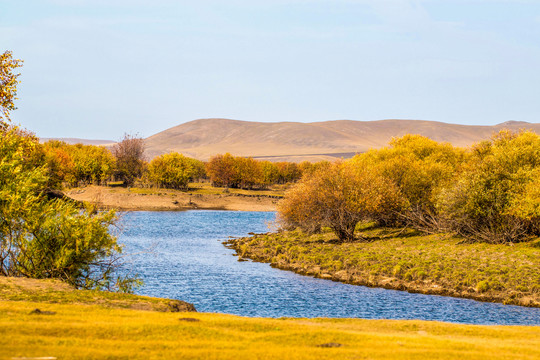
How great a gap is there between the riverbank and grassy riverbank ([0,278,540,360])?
124 metres

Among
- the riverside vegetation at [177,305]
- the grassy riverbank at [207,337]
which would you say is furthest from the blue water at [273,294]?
the grassy riverbank at [207,337]

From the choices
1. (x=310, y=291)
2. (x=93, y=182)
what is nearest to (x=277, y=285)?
(x=310, y=291)

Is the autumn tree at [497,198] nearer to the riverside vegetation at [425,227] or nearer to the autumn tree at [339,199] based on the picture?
the riverside vegetation at [425,227]

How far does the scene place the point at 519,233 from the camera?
5778 centimetres

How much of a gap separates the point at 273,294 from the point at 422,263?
16.3 metres

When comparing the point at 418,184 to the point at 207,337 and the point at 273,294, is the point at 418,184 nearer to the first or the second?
the point at 273,294

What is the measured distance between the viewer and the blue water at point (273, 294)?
39938 millimetres

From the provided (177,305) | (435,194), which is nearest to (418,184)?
(435,194)

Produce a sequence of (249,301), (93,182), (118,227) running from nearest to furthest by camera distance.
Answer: (118,227) → (249,301) → (93,182)

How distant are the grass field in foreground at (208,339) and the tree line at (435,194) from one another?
111ft

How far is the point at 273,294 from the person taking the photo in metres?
47.3

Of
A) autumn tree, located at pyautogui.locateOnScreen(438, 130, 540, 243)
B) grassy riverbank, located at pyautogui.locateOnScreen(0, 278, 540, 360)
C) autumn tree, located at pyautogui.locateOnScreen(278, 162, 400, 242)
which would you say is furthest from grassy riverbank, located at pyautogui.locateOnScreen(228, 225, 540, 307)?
grassy riverbank, located at pyautogui.locateOnScreen(0, 278, 540, 360)

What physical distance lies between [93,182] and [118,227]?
5535 inches

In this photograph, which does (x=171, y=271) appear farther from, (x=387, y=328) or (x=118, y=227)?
(x=387, y=328)
